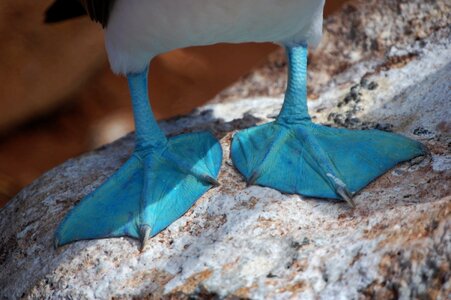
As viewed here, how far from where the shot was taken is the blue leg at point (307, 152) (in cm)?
179

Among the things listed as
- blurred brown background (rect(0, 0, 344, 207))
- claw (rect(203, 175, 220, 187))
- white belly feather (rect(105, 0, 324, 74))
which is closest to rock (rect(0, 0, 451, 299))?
claw (rect(203, 175, 220, 187))

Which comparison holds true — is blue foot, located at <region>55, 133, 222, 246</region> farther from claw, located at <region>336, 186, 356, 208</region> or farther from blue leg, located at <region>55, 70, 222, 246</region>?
claw, located at <region>336, 186, 356, 208</region>

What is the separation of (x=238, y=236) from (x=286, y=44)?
759mm

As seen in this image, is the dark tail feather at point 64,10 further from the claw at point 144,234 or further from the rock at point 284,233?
the claw at point 144,234

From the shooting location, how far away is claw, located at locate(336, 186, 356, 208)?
1.68 metres

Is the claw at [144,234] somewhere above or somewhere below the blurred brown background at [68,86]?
above

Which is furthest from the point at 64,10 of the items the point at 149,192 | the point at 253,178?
the point at 253,178

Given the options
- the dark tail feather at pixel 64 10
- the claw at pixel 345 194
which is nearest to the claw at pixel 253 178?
the claw at pixel 345 194

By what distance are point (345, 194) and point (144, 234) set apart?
48 centimetres

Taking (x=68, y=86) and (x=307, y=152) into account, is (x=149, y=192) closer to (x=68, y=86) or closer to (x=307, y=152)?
(x=307, y=152)

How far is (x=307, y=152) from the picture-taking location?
194 cm

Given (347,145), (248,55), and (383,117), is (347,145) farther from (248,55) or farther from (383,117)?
(248,55)

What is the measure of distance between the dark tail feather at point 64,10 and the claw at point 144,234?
3.18 feet

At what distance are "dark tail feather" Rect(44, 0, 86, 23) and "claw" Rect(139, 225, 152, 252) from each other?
0.97m
